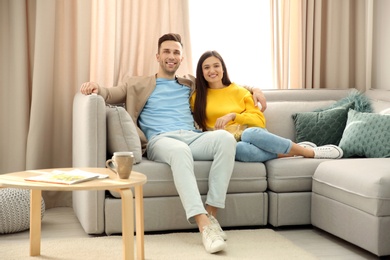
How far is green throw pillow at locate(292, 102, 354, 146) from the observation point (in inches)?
156

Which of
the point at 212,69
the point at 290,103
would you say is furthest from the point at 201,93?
the point at 290,103

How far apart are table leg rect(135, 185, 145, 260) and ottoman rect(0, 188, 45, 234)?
90 centimetres

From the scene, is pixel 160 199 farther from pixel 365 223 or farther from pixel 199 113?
pixel 365 223

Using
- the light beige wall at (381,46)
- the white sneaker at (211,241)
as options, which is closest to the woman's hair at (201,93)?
the white sneaker at (211,241)

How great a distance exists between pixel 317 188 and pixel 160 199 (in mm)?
863

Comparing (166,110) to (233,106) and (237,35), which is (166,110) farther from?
(237,35)

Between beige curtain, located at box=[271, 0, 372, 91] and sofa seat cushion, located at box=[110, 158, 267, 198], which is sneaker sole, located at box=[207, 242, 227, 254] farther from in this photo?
→ beige curtain, located at box=[271, 0, 372, 91]

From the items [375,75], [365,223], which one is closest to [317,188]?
[365,223]

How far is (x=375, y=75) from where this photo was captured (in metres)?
4.78

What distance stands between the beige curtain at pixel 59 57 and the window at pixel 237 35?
16 cm

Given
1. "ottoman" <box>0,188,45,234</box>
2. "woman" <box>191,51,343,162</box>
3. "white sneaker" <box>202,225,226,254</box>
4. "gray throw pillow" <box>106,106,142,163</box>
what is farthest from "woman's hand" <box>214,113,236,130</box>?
"ottoman" <box>0,188,45,234</box>

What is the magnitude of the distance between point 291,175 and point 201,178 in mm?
515

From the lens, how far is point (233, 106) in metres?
3.87

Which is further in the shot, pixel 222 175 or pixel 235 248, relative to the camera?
pixel 222 175
